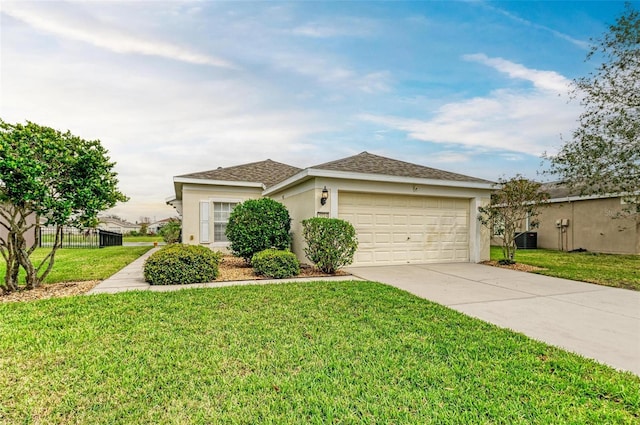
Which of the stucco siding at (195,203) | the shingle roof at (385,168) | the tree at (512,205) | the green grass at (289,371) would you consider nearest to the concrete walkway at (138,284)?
the green grass at (289,371)

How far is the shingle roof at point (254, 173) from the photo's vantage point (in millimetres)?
12844

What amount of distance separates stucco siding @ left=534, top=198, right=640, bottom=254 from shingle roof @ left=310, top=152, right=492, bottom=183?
861 cm

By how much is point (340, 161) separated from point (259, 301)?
613 centimetres

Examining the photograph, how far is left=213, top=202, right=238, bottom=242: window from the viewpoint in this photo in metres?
12.8

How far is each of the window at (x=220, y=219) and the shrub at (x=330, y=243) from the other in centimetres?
600

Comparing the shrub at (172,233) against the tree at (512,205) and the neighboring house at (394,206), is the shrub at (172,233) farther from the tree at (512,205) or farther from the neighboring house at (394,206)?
the tree at (512,205)

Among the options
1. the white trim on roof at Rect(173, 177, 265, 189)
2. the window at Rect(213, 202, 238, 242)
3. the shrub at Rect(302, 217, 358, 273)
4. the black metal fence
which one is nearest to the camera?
the shrub at Rect(302, 217, 358, 273)

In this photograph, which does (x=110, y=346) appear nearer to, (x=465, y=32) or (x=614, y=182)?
(x=465, y=32)

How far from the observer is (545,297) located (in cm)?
573

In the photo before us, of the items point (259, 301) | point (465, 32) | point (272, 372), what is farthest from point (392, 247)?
point (272, 372)

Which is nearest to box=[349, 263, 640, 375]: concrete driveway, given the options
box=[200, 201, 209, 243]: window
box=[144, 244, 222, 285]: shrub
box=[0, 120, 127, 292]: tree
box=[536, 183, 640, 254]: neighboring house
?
box=[144, 244, 222, 285]: shrub

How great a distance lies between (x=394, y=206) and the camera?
9.90 metres

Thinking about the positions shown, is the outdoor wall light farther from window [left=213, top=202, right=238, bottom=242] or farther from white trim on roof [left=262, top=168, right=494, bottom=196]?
window [left=213, top=202, right=238, bottom=242]

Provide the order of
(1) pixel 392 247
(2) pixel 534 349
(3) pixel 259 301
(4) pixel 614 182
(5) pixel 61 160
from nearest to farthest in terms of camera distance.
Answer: (2) pixel 534 349
(3) pixel 259 301
(5) pixel 61 160
(4) pixel 614 182
(1) pixel 392 247
